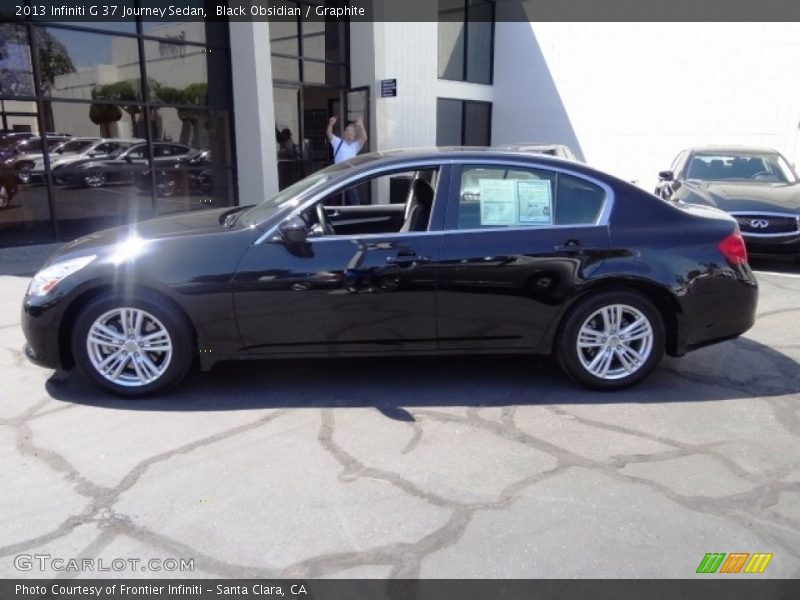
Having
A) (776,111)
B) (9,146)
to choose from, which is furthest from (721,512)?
Answer: (776,111)

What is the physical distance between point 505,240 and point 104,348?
266cm

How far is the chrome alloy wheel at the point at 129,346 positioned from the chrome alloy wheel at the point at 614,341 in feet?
8.97

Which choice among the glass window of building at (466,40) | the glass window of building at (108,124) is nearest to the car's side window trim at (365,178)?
the glass window of building at (108,124)

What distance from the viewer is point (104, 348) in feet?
13.2

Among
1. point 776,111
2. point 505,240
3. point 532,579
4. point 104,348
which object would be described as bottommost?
point 532,579

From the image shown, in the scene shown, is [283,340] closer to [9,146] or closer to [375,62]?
[9,146]

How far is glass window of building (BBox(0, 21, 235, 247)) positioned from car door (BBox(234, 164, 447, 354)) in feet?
23.3

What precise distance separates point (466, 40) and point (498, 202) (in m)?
14.0

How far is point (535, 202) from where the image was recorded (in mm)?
4188

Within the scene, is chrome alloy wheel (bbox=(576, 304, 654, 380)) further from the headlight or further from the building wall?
the building wall

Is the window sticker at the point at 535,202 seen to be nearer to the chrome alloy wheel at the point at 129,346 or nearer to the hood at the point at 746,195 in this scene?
the chrome alloy wheel at the point at 129,346

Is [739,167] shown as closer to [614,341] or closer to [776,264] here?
[776,264]

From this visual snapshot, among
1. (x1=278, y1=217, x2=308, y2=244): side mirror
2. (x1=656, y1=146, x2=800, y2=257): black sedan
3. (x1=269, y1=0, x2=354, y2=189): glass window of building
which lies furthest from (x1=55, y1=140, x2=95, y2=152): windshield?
(x1=656, y1=146, x2=800, y2=257): black sedan

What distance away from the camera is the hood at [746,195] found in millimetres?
7789
